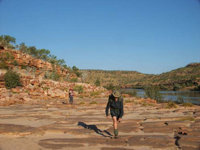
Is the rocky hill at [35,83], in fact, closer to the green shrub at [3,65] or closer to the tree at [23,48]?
the green shrub at [3,65]

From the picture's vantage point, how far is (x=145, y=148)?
5.82 meters

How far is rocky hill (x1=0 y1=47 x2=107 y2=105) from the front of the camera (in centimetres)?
2994

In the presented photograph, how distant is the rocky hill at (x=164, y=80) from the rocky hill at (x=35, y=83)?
1223cm

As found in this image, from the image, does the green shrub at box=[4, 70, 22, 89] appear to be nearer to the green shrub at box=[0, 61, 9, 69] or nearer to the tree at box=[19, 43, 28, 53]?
the green shrub at box=[0, 61, 9, 69]

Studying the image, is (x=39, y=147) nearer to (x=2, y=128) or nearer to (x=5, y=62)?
(x=2, y=128)

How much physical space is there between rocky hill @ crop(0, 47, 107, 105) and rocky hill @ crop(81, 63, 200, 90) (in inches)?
482

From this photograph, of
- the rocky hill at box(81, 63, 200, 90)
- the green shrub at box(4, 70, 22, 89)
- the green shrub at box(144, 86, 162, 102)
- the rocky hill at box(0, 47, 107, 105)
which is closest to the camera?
the rocky hill at box(0, 47, 107, 105)

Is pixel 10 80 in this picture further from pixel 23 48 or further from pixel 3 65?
pixel 23 48

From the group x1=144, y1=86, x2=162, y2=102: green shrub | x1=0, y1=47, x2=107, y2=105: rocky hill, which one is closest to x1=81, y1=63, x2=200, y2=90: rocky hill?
x1=0, y1=47, x2=107, y2=105: rocky hill

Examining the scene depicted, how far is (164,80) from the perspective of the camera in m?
88.5

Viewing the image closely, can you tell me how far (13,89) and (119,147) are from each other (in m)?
30.5

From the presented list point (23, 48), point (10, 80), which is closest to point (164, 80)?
point (23, 48)

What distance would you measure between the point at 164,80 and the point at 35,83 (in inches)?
2486

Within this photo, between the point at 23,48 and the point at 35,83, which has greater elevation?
the point at 23,48
